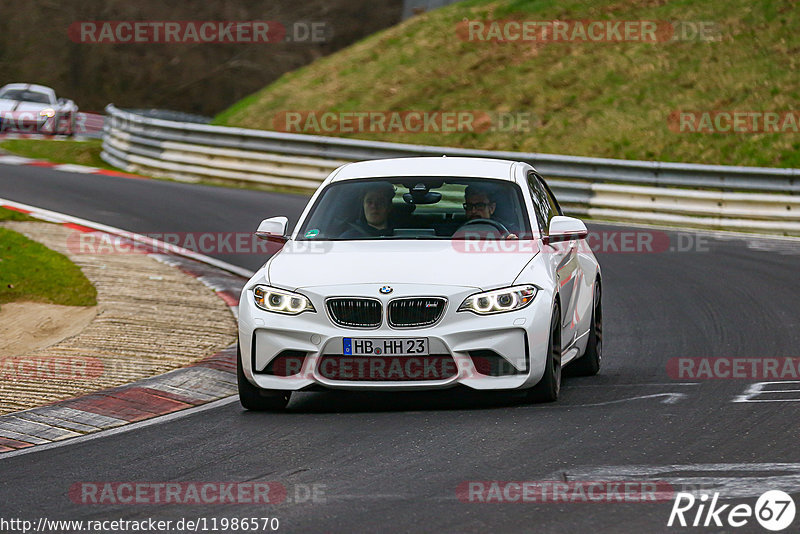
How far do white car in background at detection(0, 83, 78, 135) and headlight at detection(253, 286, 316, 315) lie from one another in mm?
27370

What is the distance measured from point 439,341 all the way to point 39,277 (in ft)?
20.6

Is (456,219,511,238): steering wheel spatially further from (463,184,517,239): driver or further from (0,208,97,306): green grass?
(0,208,97,306): green grass

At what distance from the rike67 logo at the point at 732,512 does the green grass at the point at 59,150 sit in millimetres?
23493

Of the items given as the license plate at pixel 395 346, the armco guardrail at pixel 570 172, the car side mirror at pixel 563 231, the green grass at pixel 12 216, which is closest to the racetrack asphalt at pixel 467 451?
the license plate at pixel 395 346

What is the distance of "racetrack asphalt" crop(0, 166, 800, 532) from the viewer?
5883mm

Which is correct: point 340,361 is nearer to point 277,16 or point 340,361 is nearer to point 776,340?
point 776,340

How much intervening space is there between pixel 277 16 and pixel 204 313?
50.1 metres

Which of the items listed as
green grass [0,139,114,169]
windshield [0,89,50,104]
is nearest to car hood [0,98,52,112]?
windshield [0,89,50,104]

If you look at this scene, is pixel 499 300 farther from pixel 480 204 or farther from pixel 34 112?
pixel 34 112

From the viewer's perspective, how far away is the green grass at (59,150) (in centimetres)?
2898

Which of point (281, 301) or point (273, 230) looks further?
point (273, 230)

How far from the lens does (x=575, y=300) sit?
9344 mm

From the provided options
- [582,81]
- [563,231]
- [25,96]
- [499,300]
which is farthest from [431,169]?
[25,96]

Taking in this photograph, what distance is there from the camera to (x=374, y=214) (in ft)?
30.3
